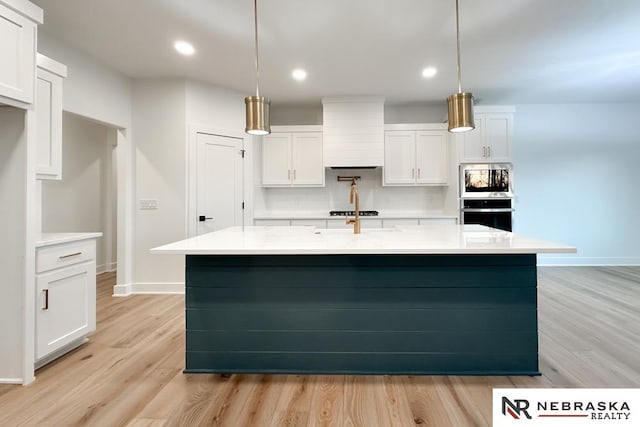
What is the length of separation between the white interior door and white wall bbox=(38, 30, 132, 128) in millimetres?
912

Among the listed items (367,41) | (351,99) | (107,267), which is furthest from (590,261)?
(107,267)

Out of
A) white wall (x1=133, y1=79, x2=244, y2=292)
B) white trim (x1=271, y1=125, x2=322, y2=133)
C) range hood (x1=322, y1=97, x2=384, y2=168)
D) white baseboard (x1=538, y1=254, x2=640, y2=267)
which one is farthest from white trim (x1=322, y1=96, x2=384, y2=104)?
white baseboard (x1=538, y1=254, x2=640, y2=267)

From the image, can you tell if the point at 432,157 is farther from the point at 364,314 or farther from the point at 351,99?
the point at 364,314

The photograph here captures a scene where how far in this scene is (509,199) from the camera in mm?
4688

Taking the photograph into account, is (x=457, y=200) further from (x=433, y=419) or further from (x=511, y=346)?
(x=433, y=419)

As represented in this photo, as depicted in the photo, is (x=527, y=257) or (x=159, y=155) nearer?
(x=527, y=257)

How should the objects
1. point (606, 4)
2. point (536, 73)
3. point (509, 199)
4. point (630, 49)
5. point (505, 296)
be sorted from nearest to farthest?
1. point (505, 296)
2. point (606, 4)
3. point (630, 49)
4. point (536, 73)
5. point (509, 199)

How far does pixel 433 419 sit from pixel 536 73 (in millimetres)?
4022

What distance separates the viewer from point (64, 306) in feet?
7.58

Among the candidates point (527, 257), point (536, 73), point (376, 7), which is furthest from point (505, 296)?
point (536, 73)

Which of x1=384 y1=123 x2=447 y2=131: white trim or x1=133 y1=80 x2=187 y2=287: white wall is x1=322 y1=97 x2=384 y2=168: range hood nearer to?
x1=384 y1=123 x2=447 y2=131: white trim

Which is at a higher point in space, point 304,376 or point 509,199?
point 509,199

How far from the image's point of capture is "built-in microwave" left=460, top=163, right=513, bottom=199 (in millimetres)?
4680

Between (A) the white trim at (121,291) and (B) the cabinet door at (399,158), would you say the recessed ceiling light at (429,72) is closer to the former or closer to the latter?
(B) the cabinet door at (399,158)
